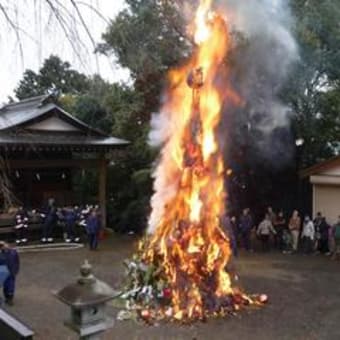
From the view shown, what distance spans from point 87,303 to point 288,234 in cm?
1533

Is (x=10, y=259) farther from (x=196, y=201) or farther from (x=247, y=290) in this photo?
(x=247, y=290)

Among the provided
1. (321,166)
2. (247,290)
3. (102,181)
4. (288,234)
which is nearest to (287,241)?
(288,234)

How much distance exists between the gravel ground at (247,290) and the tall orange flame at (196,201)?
94 centimetres

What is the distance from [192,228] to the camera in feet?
43.1

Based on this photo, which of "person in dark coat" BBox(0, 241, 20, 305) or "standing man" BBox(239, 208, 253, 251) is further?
"standing man" BBox(239, 208, 253, 251)

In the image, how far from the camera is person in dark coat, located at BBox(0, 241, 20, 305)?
12.6m

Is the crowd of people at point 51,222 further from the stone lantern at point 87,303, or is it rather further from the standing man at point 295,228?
the stone lantern at point 87,303

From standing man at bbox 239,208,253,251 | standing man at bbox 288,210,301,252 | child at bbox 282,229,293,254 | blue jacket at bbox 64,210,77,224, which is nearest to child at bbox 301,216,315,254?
standing man at bbox 288,210,301,252

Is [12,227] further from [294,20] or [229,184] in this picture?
[294,20]

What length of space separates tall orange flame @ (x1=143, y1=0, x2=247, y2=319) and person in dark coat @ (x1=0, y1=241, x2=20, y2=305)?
2777 millimetres

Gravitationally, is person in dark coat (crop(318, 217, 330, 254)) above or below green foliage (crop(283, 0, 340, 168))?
below

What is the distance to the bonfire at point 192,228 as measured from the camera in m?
12.5

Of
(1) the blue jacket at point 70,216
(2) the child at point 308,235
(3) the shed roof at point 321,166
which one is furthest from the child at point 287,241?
(1) the blue jacket at point 70,216

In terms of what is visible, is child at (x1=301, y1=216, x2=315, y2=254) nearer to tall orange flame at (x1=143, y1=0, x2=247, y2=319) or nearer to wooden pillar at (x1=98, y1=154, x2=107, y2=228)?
tall orange flame at (x1=143, y1=0, x2=247, y2=319)
